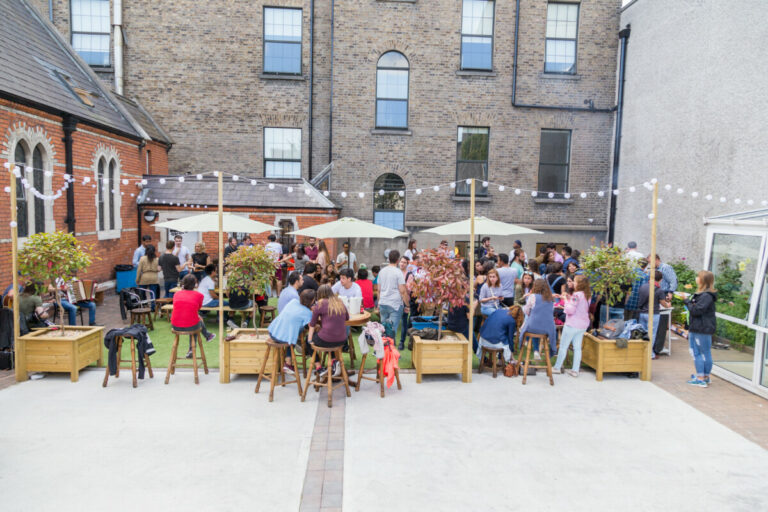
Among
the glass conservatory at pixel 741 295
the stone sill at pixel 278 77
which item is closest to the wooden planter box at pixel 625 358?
the glass conservatory at pixel 741 295

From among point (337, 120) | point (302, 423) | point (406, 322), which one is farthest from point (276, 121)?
point (302, 423)

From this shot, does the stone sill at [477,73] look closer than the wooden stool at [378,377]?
No

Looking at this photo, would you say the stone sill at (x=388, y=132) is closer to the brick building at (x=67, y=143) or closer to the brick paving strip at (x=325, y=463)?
the brick building at (x=67, y=143)

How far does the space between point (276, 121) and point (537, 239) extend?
10.3 metres

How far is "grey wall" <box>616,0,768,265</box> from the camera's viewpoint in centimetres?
1092

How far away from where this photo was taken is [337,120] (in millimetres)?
17297

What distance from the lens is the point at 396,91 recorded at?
17375 mm

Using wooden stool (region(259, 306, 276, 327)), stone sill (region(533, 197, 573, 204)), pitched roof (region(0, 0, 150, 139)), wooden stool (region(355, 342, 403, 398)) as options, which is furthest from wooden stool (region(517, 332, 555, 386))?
pitched roof (region(0, 0, 150, 139))

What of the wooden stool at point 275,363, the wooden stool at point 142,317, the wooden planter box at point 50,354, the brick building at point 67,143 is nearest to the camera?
the wooden stool at point 275,363

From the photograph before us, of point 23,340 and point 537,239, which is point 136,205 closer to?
point 23,340

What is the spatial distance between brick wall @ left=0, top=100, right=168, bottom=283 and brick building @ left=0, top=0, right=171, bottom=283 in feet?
0.08

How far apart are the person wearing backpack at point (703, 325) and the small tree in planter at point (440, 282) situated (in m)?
3.58

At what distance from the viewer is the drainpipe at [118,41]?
55.1 feet

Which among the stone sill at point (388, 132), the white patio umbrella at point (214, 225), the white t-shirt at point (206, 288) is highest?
the stone sill at point (388, 132)
